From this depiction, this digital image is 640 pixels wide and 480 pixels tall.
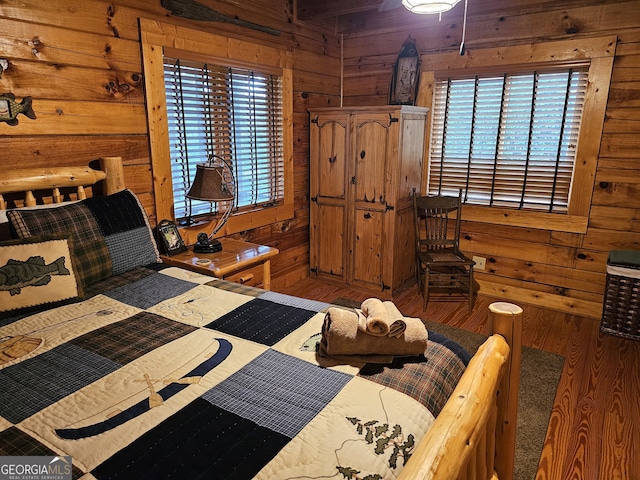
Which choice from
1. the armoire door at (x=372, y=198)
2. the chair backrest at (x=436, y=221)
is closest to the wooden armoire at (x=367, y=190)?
the armoire door at (x=372, y=198)

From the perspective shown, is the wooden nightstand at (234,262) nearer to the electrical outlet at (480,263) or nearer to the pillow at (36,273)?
the pillow at (36,273)

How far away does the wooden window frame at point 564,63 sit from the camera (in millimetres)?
2957

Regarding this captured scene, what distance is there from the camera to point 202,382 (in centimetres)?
121

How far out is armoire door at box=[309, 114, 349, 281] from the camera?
3.62m

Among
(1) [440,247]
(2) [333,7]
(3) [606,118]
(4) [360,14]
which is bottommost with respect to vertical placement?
(1) [440,247]

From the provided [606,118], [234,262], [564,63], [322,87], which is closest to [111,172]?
[234,262]

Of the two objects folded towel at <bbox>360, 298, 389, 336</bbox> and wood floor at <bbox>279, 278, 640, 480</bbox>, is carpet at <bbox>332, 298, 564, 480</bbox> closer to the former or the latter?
wood floor at <bbox>279, 278, 640, 480</bbox>

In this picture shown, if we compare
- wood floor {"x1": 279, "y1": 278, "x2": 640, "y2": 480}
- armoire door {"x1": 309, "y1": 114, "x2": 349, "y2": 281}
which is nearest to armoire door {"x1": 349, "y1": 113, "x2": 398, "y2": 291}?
armoire door {"x1": 309, "y1": 114, "x2": 349, "y2": 281}

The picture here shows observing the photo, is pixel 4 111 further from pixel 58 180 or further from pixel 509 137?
pixel 509 137

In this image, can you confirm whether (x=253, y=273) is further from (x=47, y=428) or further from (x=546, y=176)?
(x=546, y=176)

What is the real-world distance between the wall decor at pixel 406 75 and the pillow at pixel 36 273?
9.46 ft

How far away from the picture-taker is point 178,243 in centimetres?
260

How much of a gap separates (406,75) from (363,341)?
2.99 metres

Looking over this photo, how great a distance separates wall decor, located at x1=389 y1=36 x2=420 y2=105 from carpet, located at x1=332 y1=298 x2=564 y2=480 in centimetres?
194
